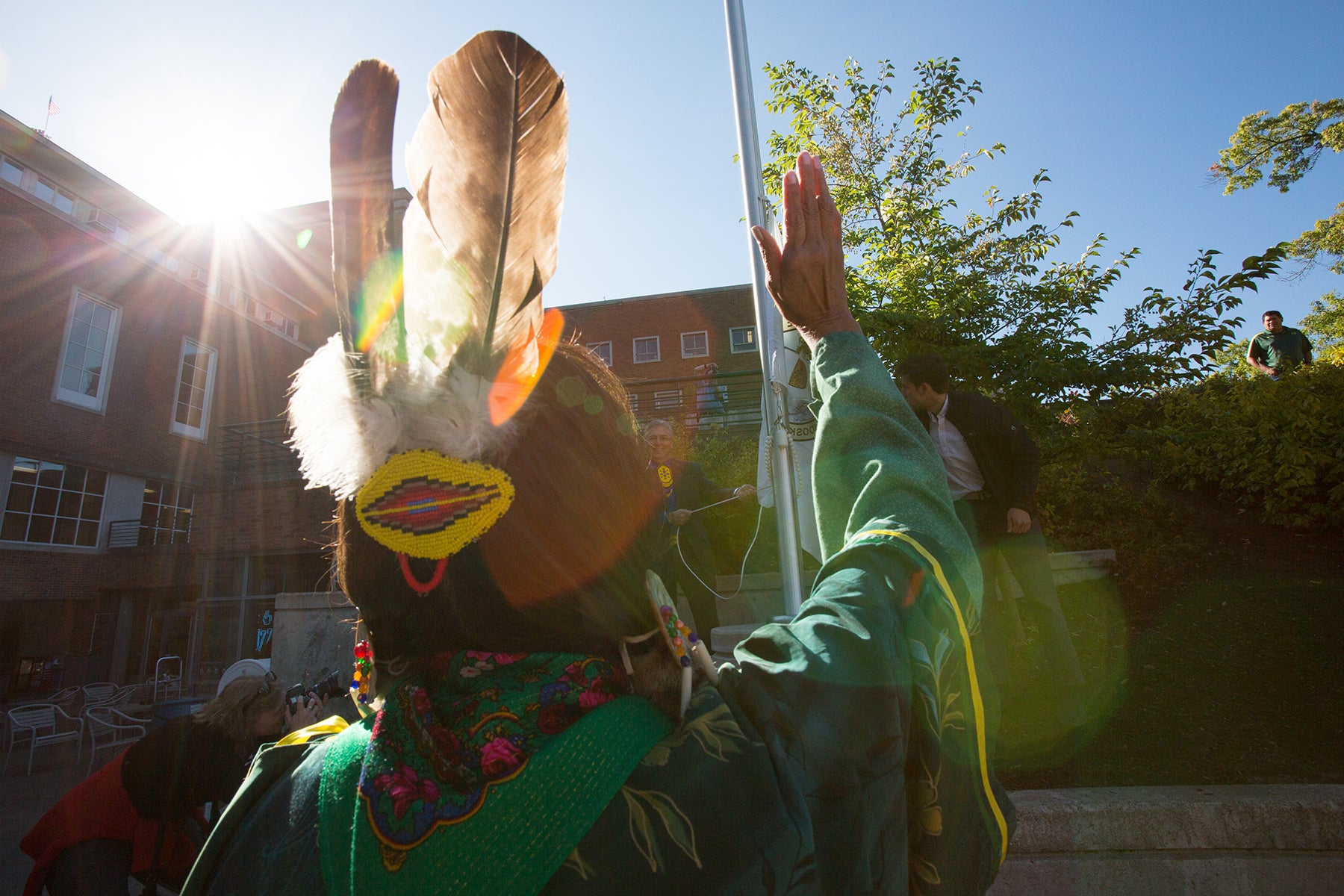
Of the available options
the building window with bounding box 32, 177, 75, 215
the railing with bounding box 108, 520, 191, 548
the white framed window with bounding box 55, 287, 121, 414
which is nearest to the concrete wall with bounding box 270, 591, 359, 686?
the railing with bounding box 108, 520, 191, 548

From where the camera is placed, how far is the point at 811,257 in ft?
3.89

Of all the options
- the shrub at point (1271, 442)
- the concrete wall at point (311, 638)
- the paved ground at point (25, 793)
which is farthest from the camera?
the concrete wall at point (311, 638)

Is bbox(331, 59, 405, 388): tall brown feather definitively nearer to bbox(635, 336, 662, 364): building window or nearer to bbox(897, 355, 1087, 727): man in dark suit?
bbox(897, 355, 1087, 727): man in dark suit

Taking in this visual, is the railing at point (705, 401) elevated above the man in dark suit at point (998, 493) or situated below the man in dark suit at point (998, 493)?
above

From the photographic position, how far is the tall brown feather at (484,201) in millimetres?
982

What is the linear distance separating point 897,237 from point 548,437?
5964 millimetres

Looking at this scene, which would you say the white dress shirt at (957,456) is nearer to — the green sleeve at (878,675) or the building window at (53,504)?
the green sleeve at (878,675)

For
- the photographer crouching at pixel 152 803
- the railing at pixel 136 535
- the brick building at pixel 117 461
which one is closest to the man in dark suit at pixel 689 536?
the photographer crouching at pixel 152 803

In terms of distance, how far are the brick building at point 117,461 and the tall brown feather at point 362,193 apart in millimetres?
14765

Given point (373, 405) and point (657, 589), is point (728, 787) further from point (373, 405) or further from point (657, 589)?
point (373, 405)

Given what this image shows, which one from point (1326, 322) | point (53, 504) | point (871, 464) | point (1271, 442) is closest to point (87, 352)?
point (53, 504)

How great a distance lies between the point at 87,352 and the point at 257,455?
4.37 metres

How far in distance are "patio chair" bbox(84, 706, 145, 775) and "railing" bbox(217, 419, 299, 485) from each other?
5.85 m

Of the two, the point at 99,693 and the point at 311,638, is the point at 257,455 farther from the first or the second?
the point at 311,638
